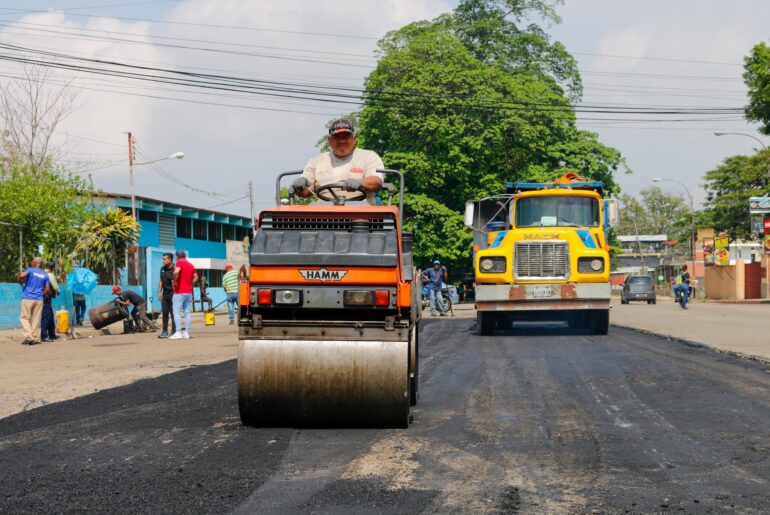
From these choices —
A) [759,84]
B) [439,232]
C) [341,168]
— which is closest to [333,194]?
[341,168]

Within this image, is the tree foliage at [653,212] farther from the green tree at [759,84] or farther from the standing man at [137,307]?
the standing man at [137,307]

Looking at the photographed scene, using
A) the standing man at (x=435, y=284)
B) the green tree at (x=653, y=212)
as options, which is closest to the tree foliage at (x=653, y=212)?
the green tree at (x=653, y=212)

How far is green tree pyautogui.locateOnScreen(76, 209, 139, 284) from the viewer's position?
31906 mm

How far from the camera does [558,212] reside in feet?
66.2

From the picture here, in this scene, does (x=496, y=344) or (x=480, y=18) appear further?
(x=480, y=18)

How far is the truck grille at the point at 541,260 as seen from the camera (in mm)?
19391

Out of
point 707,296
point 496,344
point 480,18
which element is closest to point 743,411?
point 496,344

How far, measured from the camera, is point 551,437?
7.50 m

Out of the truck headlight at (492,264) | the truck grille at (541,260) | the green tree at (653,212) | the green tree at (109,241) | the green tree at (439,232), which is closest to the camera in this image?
the truck grille at (541,260)

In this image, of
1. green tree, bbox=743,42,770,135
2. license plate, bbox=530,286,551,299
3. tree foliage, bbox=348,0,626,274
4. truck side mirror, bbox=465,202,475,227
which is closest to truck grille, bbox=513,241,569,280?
license plate, bbox=530,286,551,299

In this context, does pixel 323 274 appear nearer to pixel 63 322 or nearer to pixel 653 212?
pixel 63 322

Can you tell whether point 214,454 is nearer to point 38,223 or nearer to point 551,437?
point 551,437

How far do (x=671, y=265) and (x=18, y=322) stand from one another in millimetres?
83214

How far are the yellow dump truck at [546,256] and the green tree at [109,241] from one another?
50.8ft
